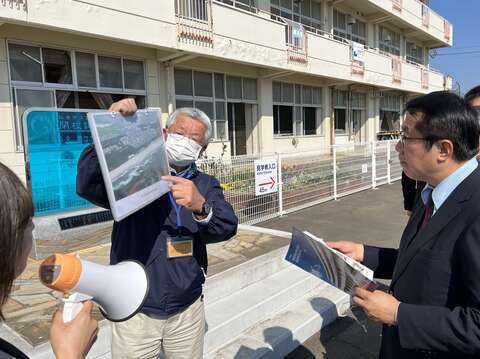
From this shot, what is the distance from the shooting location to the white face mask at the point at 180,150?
2055 mm

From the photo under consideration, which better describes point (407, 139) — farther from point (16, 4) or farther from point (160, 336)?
point (16, 4)

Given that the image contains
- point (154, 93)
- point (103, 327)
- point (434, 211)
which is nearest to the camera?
point (434, 211)

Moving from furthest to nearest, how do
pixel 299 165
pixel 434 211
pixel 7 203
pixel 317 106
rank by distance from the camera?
pixel 317 106
pixel 299 165
pixel 434 211
pixel 7 203

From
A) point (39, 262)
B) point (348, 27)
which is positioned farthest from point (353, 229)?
point (348, 27)

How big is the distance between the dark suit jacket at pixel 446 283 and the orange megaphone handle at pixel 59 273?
1.21m

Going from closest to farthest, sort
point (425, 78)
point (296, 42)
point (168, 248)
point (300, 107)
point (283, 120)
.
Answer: point (168, 248), point (296, 42), point (283, 120), point (300, 107), point (425, 78)

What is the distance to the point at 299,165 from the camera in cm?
787

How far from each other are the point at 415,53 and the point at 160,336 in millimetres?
28575

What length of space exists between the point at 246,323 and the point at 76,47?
7295 millimetres

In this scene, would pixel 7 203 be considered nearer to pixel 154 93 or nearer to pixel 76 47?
pixel 76 47

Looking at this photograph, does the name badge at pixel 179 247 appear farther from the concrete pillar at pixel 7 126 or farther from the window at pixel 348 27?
the window at pixel 348 27

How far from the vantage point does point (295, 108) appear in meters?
15.6

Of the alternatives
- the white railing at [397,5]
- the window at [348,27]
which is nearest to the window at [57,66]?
the window at [348,27]

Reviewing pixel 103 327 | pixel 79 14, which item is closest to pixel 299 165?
pixel 79 14
